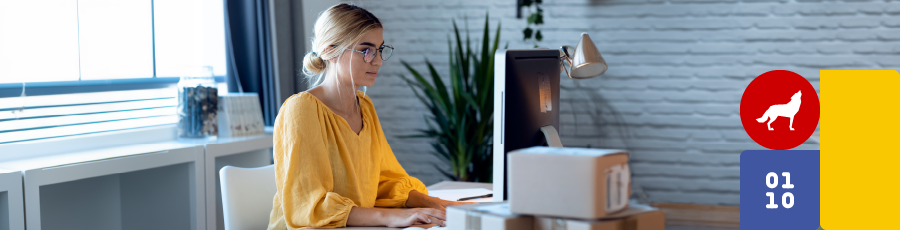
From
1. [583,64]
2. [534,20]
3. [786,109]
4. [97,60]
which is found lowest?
[786,109]

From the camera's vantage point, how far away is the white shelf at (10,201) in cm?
173

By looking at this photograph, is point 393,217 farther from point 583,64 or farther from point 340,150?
point 583,64

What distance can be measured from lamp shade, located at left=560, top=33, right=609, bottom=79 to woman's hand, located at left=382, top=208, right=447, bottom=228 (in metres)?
0.45

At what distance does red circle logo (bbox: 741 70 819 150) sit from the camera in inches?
131

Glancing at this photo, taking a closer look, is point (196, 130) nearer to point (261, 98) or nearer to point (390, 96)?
point (261, 98)

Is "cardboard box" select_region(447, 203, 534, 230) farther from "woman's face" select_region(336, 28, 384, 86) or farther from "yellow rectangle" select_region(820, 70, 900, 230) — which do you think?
"yellow rectangle" select_region(820, 70, 900, 230)

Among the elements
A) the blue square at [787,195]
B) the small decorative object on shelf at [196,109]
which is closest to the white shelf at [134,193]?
the small decorative object on shelf at [196,109]

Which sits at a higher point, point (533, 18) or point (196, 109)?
point (533, 18)

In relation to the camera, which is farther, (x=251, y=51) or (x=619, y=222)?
(x=251, y=51)

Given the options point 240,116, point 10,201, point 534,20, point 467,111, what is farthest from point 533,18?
point 10,201

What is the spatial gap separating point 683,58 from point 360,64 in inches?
95.2

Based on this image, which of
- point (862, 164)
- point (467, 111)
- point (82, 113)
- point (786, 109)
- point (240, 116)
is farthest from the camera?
point (786, 109)

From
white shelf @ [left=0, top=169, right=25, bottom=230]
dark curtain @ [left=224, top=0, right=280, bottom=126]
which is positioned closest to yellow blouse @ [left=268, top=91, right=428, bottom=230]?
white shelf @ [left=0, top=169, right=25, bottom=230]

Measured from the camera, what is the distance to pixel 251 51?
310 cm
